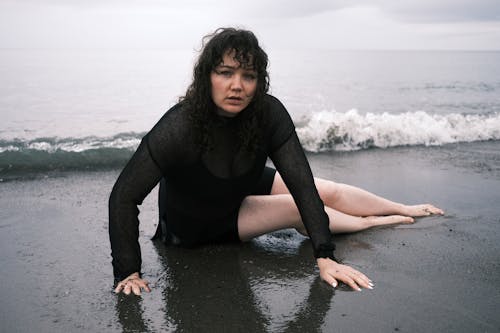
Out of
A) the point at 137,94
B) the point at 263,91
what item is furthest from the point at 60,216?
the point at 137,94

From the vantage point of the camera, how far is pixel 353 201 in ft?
15.0

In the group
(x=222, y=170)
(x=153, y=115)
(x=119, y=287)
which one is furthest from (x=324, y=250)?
(x=153, y=115)

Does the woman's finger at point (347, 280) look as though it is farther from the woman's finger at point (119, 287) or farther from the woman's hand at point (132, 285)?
the woman's finger at point (119, 287)

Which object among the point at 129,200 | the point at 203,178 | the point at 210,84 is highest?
the point at 210,84

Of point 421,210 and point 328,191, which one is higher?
point 328,191

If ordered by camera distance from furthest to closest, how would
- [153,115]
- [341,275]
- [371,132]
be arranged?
[153,115] → [371,132] → [341,275]

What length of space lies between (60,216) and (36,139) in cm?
350

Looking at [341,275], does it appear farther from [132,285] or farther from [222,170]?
[132,285]

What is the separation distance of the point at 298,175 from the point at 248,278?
0.80m

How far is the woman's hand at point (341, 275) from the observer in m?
3.27

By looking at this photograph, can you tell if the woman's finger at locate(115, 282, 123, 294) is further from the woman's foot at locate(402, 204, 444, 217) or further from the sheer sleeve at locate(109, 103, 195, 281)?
the woman's foot at locate(402, 204, 444, 217)

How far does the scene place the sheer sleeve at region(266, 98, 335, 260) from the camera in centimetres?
343

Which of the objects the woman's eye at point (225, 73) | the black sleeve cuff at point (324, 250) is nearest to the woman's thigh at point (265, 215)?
the black sleeve cuff at point (324, 250)

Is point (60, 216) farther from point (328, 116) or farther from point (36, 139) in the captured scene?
point (328, 116)
